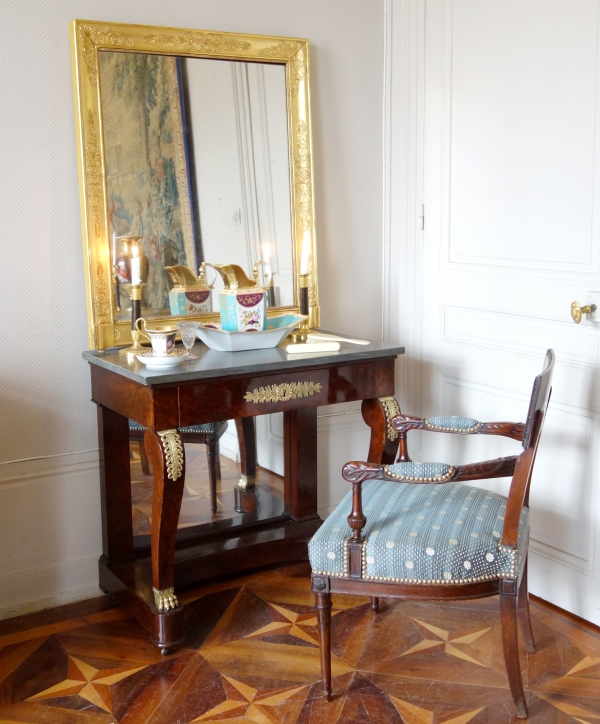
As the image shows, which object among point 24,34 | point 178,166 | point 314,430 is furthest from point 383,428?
point 24,34

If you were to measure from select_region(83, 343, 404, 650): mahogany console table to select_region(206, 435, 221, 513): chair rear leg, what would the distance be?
10 cm

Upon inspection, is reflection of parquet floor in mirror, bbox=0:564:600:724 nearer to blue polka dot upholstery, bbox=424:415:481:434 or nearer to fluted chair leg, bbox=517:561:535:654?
fluted chair leg, bbox=517:561:535:654

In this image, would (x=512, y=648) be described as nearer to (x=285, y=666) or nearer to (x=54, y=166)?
(x=285, y=666)

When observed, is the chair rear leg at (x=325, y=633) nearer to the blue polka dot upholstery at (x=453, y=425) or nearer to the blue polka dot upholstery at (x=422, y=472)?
the blue polka dot upholstery at (x=422, y=472)

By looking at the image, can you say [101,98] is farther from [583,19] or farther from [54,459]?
[583,19]

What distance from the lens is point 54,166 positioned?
8.66 ft

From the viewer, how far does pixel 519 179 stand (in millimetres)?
2676

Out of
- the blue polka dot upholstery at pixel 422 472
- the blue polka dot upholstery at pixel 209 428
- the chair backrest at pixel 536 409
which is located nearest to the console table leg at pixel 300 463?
the blue polka dot upholstery at pixel 209 428

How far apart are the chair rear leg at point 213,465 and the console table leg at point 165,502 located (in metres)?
0.51

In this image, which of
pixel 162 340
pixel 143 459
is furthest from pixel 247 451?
pixel 162 340

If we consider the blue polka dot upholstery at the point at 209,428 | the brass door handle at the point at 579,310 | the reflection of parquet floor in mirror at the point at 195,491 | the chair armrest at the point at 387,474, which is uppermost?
the brass door handle at the point at 579,310

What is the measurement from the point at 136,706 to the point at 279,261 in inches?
62.4

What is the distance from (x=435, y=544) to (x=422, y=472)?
21cm

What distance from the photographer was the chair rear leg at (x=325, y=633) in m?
2.12
